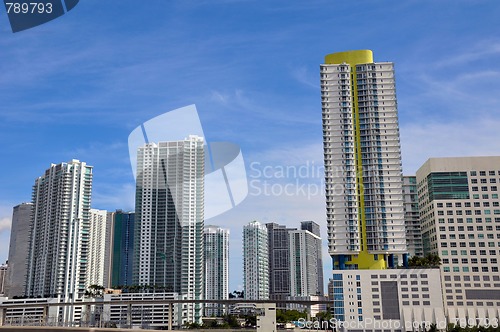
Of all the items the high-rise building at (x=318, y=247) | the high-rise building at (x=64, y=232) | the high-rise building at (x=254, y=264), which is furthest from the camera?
the high-rise building at (x=318, y=247)

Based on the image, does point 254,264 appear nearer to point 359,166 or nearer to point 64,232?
point 64,232

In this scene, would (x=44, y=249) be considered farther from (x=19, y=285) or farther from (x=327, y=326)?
(x=327, y=326)

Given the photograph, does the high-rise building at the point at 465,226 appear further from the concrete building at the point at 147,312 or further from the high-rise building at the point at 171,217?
the concrete building at the point at 147,312

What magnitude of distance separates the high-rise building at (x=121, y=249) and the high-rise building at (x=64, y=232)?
996cm

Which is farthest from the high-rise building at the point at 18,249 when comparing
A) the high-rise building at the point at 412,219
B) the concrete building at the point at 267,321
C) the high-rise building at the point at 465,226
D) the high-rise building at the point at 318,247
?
the high-rise building at the point at 465,226

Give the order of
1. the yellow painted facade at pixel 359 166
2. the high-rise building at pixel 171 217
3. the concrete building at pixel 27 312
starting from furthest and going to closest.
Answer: the high-rise building at pixel 171 217, the concrete building at pixel 27 312, the yellow painted facade at pixel 359 166

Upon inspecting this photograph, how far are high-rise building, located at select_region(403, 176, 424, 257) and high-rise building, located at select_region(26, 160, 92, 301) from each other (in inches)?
905

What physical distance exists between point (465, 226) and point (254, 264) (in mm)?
19076

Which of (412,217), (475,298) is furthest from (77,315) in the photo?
(475,298)

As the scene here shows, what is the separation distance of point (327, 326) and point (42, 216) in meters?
24.3

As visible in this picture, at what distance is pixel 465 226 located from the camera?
26.4 m

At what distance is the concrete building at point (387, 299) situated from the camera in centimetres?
2245

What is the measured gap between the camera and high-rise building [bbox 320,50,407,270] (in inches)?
968

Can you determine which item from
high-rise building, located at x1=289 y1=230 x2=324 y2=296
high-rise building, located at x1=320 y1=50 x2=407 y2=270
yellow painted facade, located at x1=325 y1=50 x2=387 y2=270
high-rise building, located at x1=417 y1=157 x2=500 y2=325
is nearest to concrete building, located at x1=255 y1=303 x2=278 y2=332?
high-rise building, located at x1=320 y1=50 x2=407 y2=270
